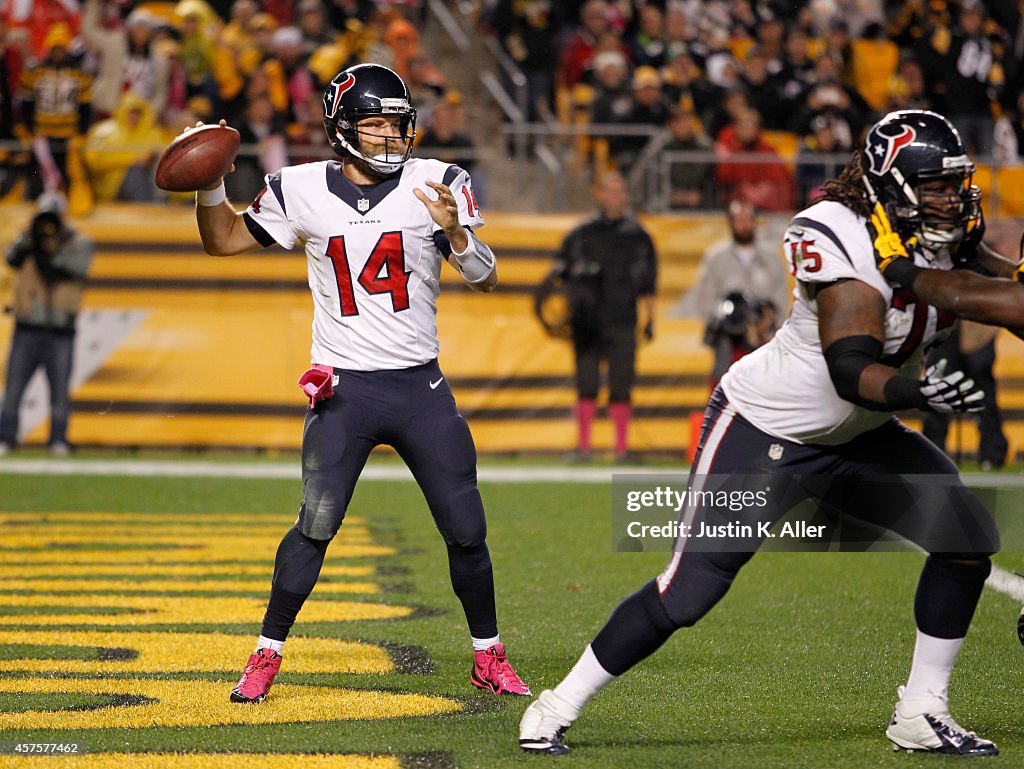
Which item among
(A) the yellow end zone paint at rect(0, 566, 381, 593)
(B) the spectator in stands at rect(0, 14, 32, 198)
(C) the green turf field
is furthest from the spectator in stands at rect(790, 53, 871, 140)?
(A) the yellow end zone paint at rect(0, 566, 381, 593)

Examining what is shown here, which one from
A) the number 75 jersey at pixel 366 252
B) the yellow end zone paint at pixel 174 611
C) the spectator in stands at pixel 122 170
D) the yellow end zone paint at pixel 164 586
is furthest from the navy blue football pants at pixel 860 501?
the spectator in stands at pixel 122 170

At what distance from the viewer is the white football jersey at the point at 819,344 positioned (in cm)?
363

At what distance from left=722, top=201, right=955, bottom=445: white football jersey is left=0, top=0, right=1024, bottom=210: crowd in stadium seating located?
25.8ft

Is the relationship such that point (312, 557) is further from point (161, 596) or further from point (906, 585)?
point (906, 585)

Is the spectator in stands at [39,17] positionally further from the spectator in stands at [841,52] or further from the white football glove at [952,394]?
the white football glove at [952,394]

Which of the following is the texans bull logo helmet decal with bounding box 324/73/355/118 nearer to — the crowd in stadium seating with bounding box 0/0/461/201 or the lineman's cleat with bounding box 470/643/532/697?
the lineman's cleat with bounding box 470/643/532/697

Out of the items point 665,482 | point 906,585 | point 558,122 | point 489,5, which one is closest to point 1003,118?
point 558,122

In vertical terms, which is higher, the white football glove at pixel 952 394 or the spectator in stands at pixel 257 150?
the spectator in stands at pixel 257 150

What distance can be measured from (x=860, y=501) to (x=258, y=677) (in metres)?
1.73

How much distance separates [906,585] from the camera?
21.1 feet

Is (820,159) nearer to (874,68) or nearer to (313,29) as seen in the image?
(874,68)

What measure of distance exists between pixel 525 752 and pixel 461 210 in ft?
5.02

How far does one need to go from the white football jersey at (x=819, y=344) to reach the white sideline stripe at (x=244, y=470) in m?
6.04

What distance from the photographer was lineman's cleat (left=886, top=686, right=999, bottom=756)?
12.3 ft
